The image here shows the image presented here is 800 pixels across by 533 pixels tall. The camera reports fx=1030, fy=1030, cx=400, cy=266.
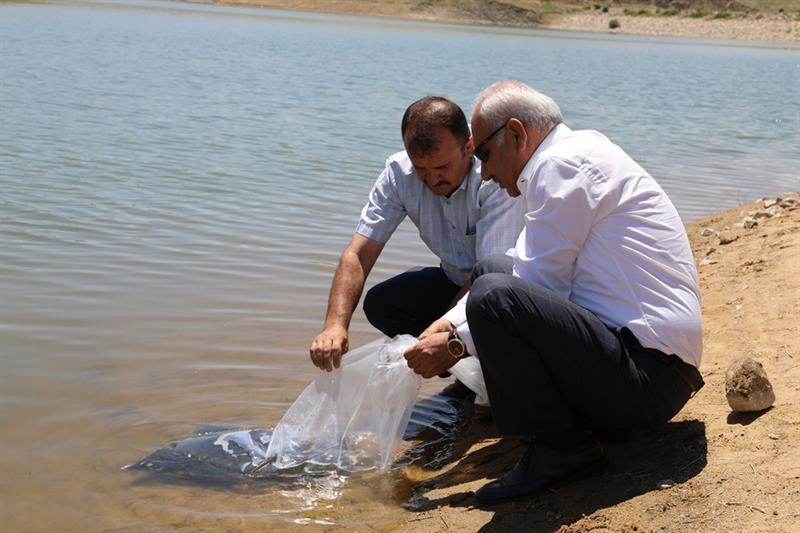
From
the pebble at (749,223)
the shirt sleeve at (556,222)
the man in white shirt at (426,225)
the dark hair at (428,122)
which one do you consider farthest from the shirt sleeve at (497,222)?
the pebble at (749,223)

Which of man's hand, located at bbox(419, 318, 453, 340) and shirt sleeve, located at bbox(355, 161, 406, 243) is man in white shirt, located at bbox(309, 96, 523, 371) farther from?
man's hand, located at bbox(419, 318, 453, 340)

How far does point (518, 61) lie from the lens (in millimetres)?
32031

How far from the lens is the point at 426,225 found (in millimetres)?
4422

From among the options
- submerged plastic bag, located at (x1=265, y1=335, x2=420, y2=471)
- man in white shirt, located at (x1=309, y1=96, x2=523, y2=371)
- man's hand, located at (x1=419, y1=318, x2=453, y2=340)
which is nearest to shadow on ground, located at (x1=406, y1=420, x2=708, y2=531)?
submerged plastic bag, located at (x1=265, y1=335, x2=420, y2=471)

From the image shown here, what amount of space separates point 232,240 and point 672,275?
17.0 ft

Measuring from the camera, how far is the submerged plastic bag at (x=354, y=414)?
12.9ft

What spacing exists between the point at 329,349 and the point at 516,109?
1171 mm

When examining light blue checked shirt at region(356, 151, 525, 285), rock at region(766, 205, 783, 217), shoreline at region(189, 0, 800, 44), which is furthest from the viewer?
shoreline at region(189, 0, 800, 44)

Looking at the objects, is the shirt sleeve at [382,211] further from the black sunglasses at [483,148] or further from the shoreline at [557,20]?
the shoreline at [557,20]

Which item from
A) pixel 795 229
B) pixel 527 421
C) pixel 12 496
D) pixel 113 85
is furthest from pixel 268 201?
pixel 113 85

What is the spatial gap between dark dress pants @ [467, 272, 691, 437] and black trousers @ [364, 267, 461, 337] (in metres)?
1.30

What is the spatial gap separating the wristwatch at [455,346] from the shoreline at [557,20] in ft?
214

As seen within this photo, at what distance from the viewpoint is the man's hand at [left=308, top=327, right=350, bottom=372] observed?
387 centimetres

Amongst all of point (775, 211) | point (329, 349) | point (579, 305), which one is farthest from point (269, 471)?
point (775, 211)
